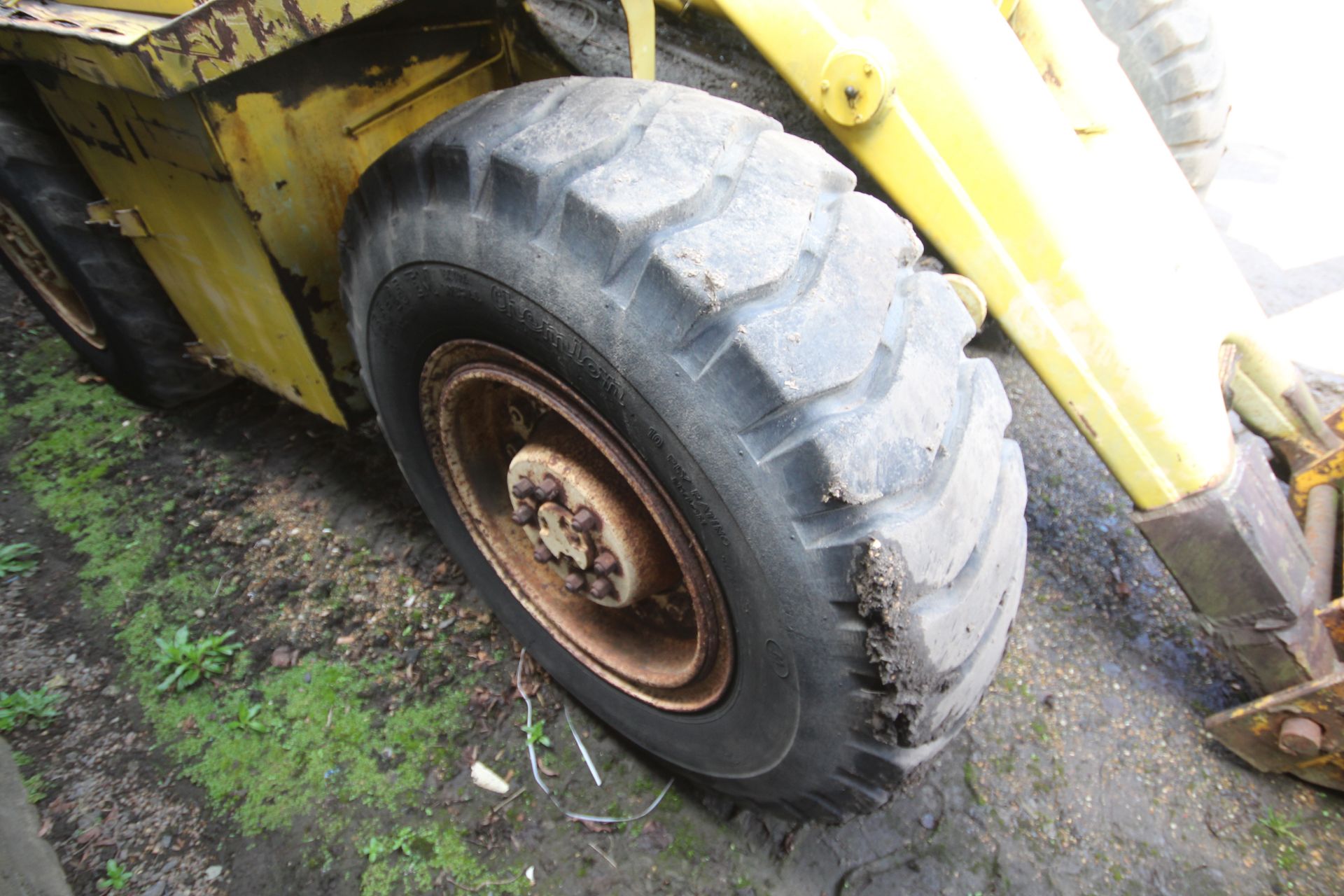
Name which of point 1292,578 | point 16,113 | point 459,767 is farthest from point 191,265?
point 1292,578

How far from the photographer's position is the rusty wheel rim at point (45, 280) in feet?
7.34

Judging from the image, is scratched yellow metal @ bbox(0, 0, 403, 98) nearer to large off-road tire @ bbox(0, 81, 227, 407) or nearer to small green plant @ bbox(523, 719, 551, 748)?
large off-road tire @ bbox(0, 81, 227, 407)

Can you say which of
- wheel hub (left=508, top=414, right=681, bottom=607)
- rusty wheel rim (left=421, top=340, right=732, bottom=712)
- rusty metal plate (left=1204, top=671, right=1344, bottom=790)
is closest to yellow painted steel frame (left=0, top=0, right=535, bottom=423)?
rusty wheel rim (left=421, top=340, right=732, bottom=712)

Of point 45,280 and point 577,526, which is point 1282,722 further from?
point 45,280

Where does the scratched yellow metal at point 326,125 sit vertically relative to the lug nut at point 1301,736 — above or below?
above

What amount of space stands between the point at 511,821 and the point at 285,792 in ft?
1.66

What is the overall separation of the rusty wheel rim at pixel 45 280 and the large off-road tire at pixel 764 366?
1670 millimetres

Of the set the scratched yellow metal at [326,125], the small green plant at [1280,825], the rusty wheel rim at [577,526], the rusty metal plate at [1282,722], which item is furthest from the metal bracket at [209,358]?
the small green plant at [1280,825]

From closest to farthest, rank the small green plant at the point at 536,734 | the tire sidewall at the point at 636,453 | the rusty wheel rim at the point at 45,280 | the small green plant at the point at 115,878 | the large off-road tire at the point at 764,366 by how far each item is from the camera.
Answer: the large off-road tire at the point at 764,366 < the tire sidewall at the point at 636,453 < the small green plant at the point at 115,878 < the small green plant at the point at 536,734 < the rusty wheel rim at the point at 45,280

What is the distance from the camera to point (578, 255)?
1.03 meters

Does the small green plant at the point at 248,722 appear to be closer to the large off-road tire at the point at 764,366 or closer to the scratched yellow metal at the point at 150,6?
the large off-road tire at the point at 764,366

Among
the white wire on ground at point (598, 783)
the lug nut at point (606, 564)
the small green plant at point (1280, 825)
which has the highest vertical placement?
the lug nut at point (606, 564)

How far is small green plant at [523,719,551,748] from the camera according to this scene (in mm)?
1748

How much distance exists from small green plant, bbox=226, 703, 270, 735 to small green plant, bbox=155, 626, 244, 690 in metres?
0.15
